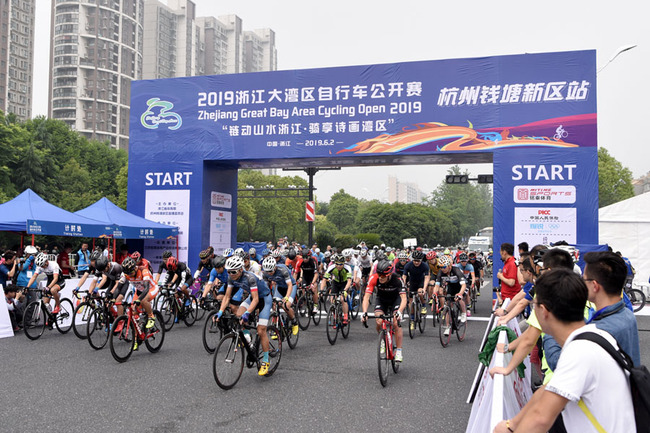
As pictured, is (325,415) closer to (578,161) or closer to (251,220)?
(578,161)

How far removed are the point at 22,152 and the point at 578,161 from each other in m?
43.6

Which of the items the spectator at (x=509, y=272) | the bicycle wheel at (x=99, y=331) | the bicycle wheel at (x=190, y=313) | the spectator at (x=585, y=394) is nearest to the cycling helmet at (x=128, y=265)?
the bicycle wheel at (x=99, y=331)

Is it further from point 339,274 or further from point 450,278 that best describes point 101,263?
point 450,278

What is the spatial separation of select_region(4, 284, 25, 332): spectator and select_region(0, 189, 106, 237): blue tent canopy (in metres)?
2.96

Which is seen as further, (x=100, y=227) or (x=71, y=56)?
(x=71, y=56)

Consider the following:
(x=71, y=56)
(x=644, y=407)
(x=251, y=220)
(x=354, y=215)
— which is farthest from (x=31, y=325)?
(x=71, y=56)

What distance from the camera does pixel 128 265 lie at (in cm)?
911

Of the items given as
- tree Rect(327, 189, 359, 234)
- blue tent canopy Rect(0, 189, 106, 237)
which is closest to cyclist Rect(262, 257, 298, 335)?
blue tent canopy Rect(0, 189, 106, 237)

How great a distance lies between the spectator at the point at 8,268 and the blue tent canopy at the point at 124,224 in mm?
4737

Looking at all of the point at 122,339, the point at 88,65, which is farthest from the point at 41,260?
the point at 88,65

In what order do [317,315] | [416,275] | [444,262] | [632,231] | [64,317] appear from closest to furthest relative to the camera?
[416,275] → [444,262] → [64,317] → [317,315] → [632,231]

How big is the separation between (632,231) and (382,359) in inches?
712

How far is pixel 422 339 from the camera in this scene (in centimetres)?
1105

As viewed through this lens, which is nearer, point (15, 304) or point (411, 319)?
point (411, 319)
